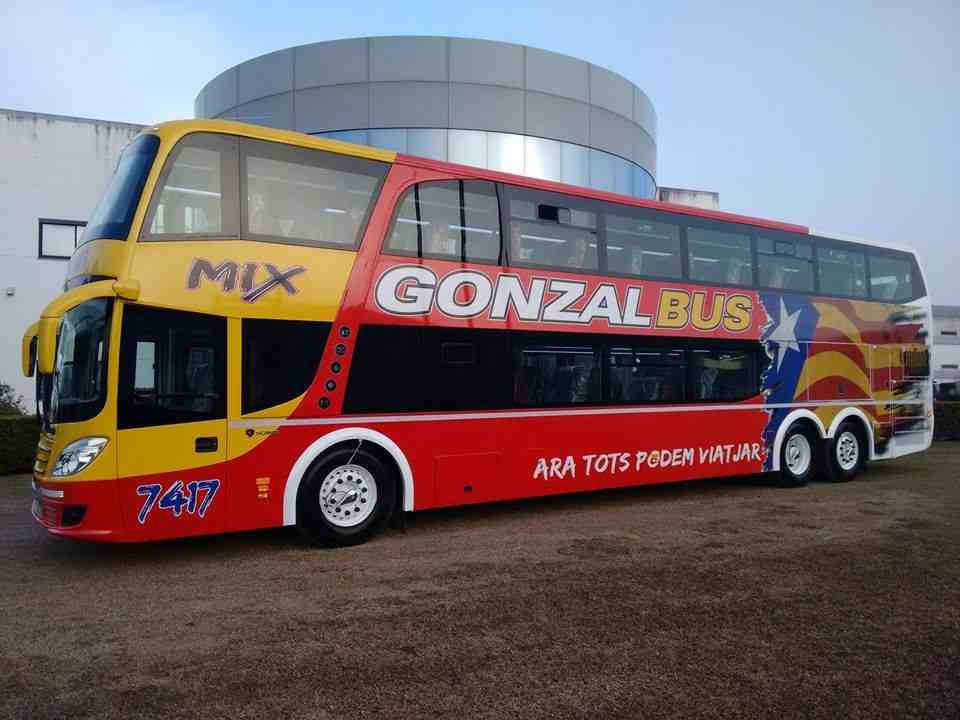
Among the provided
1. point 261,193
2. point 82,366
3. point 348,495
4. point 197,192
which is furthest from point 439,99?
point 82,366

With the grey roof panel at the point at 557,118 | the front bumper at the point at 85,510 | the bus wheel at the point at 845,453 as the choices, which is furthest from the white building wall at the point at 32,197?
the bus wheel at the point at 845,453

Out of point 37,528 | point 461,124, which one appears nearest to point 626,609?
point 37,528

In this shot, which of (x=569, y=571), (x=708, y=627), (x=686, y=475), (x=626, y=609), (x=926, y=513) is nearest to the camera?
(x=708, y=627)

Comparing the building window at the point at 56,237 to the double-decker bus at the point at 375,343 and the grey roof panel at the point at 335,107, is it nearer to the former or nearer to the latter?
the grey roof panel at the point at 335,107

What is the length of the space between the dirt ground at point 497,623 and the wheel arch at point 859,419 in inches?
140

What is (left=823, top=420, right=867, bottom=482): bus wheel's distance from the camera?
38.7 feet

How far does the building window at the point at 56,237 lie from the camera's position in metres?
17.2

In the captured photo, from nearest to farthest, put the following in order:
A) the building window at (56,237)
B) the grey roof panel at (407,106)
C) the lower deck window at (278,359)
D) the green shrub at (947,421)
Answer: the lower deck window at (278,359), the building window at (56,237), the green shrub at (947,421), the grey roof panel at (407,106)

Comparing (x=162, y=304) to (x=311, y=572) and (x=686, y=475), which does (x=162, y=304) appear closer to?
(x=311, y=572)

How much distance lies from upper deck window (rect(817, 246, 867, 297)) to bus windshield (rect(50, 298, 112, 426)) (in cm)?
1014

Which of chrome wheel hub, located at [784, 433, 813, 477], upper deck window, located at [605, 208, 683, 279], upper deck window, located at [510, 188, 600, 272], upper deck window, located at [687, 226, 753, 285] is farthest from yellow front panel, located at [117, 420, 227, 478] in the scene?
chrome wheel hub, located at [784, 433, 813, 477]

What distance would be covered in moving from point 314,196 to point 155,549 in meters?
3.85

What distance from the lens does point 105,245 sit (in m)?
6.34

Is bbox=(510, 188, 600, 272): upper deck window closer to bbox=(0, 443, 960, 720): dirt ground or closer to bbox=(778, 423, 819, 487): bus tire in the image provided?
bbox=(0, 443, 960, 720): dirt ground
